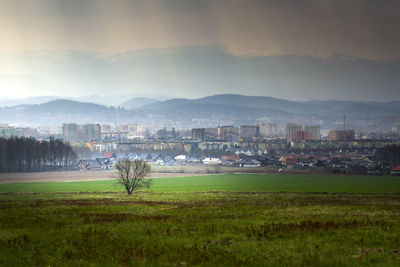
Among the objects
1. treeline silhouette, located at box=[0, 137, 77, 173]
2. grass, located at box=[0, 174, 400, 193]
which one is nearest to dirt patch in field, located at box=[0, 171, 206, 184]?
grass, located at box=[0, 174, 400, 193]

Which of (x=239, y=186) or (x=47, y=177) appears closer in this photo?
(x=239, y=186)

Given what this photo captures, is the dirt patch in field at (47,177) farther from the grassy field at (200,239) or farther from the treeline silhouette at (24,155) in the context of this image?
the grassy field at (200,239)

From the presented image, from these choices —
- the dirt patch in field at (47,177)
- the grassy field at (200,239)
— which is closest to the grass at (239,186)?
the dirt patch in field at (47,177)

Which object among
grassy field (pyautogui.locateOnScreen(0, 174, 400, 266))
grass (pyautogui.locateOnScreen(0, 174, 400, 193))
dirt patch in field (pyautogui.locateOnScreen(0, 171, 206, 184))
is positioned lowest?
dirt patch in field (pyautogui.locateOnScreen(0, 171, 206, 184))

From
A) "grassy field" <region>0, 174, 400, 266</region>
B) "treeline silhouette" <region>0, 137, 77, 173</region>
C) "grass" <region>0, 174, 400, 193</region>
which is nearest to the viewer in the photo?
"grassy field" <region>0, 174, 400, 266</region>

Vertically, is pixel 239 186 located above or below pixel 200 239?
below

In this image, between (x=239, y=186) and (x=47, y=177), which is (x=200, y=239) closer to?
(x=239, y=186)

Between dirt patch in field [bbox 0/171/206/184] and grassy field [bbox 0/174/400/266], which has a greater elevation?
grassy field [bbox 0/174/400/266]

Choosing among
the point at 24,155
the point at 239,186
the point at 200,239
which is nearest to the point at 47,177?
the point at 24,155

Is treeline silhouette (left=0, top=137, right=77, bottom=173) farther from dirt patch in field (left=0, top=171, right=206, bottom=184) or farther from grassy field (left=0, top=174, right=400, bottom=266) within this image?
grassy field (left=0, top=174, right=400, bottom=266)

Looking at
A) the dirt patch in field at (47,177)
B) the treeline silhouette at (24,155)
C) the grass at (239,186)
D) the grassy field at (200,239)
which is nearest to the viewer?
the grassy field at (200,239)

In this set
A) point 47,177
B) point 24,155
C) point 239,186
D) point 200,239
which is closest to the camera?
point 200,239

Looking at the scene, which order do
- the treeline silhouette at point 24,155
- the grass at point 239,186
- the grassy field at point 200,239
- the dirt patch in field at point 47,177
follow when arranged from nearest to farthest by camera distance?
the grassy field at point 200,239 → the grass at point 239,186 → the dirt patch in field at point 47,177 → the treeline silhouette at point 24,155

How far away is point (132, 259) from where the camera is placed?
14266 millimetres
